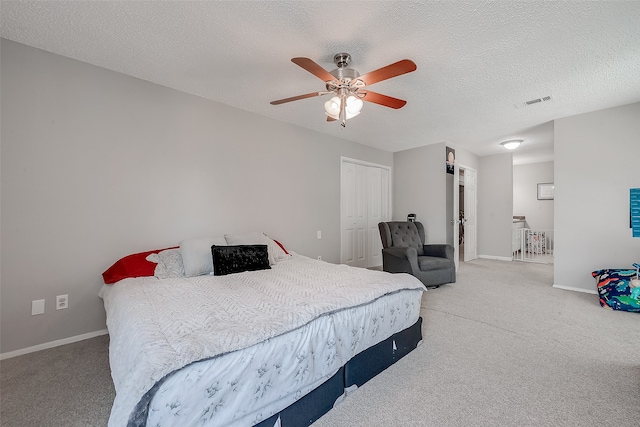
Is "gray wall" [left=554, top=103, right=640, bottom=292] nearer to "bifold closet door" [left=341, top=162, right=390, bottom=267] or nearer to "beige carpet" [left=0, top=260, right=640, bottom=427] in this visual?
"beige carpet" [left=0, top=260, right=640, bottom=427]

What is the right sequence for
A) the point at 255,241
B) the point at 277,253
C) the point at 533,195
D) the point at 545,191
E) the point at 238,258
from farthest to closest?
the point at 533,195
the point at 545,191
the point at 277,253
the point at 255,241
the point at 238,258

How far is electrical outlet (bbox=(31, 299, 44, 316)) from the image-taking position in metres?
2.21

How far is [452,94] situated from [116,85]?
3.55m

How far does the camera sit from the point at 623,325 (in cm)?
265

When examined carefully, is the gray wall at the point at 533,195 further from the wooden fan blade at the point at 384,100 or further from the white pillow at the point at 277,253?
the white pillow at the point at 277,253

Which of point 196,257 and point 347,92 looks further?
point 196,257

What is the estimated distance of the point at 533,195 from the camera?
25.0ft

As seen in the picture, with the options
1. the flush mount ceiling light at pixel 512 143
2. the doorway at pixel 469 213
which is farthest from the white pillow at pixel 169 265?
the flush mount ceiling light at pixel 512 143

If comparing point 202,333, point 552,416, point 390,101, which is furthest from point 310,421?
point 390,101

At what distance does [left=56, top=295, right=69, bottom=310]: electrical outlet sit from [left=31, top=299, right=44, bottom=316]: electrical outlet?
0.10 m

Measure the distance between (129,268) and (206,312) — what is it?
1391 millimetres

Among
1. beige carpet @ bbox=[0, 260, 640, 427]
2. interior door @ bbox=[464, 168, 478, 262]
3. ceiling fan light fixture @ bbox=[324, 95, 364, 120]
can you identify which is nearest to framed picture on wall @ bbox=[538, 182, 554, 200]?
interior door @ bbox=[464, 168, 478, 262]

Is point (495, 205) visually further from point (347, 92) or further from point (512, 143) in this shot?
point (347, 92)

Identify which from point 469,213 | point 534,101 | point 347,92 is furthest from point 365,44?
point 469,213
